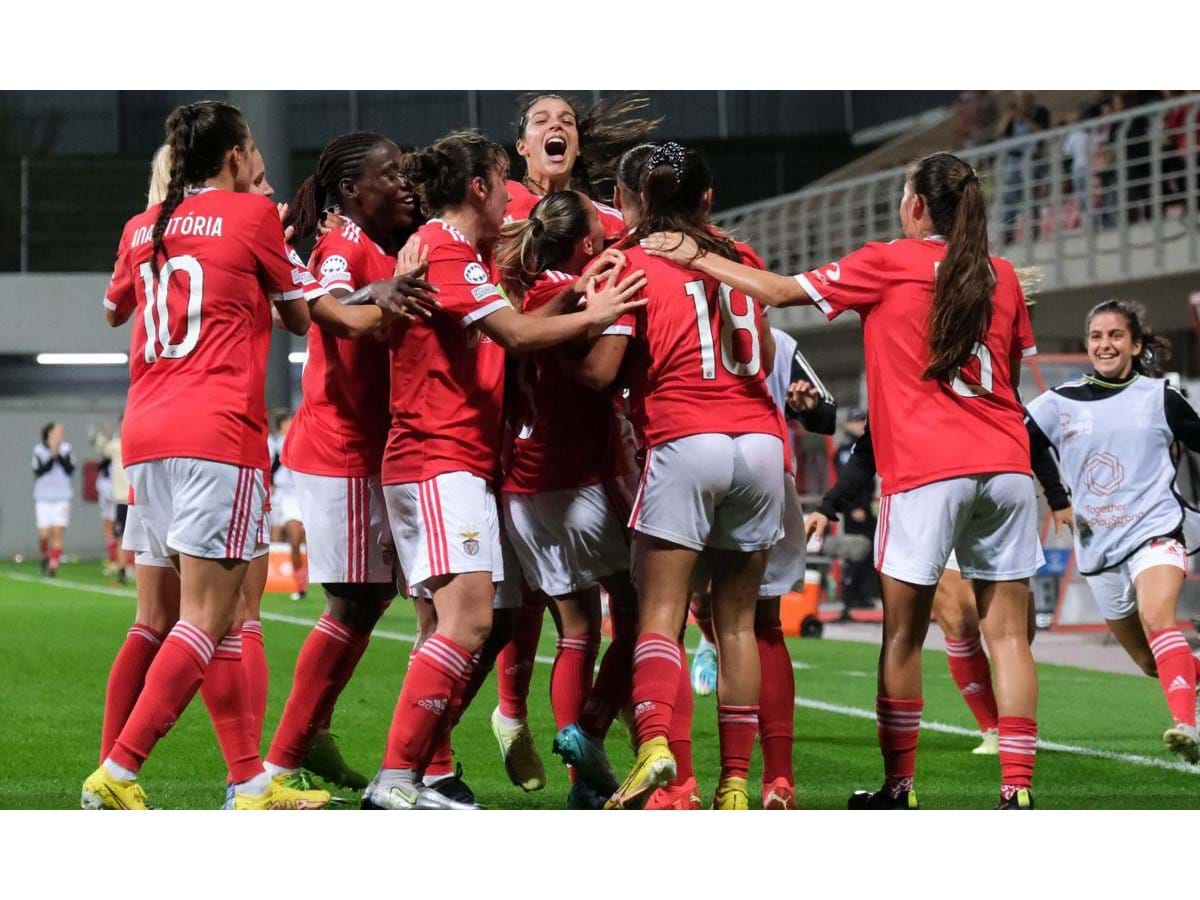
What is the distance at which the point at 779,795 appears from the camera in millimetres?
5156

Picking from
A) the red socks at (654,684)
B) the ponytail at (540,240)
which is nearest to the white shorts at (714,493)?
the red socks at (654,684)

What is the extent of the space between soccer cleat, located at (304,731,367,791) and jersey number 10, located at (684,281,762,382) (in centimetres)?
193

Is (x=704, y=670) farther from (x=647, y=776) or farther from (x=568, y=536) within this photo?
(x=647, y=776)

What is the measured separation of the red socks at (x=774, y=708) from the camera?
5277 mm

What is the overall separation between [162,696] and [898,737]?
215 cm

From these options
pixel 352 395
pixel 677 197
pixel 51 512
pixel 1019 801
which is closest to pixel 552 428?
pixel 352 395

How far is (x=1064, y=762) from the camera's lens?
273 inches

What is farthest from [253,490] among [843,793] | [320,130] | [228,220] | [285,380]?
[320,130]

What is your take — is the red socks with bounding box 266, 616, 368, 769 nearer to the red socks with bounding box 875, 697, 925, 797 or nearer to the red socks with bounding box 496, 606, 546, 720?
the red socks with bounding box 496, 606, 546, 720

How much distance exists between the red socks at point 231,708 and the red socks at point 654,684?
1.10 m

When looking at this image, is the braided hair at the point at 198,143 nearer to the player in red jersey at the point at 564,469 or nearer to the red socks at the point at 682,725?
the player in red jersey at the point at 564,469

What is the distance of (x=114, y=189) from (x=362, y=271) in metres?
24.3

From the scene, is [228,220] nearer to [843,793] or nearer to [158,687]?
[158,687]

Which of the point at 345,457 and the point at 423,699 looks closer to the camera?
the point at 423,699
